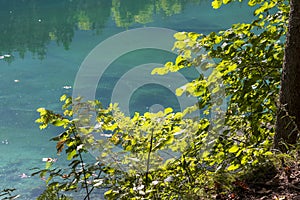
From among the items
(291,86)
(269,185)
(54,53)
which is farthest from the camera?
(54,53)

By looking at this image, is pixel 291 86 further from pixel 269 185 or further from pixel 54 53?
pixel 54 53

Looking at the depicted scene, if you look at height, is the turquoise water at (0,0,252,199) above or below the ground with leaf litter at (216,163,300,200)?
below

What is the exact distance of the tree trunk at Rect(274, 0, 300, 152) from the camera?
2.25 meters

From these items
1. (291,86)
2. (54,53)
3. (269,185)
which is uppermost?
(291,86)

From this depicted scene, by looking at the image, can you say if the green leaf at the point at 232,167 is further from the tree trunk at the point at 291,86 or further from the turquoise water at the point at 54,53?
the turquoise water at the point at 54,53

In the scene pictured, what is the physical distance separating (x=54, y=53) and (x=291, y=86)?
42.5 ft

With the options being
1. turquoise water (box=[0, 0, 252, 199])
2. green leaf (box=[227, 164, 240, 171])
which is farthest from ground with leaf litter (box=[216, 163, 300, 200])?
turquoise water (box=[0, 0, 252, 199])

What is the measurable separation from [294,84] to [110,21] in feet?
55.5

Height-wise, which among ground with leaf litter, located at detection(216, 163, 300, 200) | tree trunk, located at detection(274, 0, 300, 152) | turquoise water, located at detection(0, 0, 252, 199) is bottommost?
turquoise water, located at detection(0, 0, 252, 199)

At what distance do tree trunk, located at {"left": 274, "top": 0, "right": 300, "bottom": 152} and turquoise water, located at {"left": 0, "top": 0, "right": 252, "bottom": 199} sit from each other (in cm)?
465

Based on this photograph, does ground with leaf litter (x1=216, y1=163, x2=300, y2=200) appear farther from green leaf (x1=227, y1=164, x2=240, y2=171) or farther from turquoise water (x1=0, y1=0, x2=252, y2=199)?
turquoise water (x1=0, y1=0, x2=252, y2=199)

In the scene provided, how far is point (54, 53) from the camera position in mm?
14609

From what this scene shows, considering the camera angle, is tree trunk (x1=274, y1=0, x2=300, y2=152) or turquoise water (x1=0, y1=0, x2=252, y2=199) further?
turquoise water (x1=0, y1=0, x2=252, y2=199)

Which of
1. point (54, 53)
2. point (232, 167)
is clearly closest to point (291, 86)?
point (232, 167)
